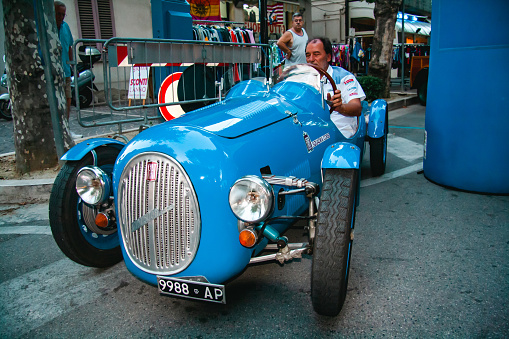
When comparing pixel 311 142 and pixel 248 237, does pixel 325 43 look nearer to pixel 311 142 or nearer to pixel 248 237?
pixel 311 142

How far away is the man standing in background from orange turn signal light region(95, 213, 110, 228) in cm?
546

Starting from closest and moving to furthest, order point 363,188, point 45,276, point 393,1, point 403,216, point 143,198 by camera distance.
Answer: point 143,198, point 45,276, point 403,216, point 363,188, point 393,1

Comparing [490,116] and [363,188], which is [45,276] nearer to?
[363,188]

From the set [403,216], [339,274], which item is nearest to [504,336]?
[339,274]

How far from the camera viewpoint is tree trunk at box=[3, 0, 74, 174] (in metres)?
5.16

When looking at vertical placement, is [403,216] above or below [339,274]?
below

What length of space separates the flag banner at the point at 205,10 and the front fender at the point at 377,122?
41.8 feet

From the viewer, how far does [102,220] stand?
2.78 m

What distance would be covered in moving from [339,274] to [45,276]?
224 centimetres

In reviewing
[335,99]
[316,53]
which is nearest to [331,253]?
[335,99]

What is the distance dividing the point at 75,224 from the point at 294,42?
571 centimetres

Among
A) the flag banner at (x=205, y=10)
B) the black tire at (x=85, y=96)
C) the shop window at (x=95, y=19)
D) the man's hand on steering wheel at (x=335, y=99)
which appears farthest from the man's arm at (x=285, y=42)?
the flag banner at (x=205, y=10)

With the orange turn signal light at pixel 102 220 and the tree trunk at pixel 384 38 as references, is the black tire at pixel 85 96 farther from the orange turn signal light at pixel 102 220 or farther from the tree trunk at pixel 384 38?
the orange turn signal light at pixel 102 220

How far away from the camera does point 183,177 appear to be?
2.29m
